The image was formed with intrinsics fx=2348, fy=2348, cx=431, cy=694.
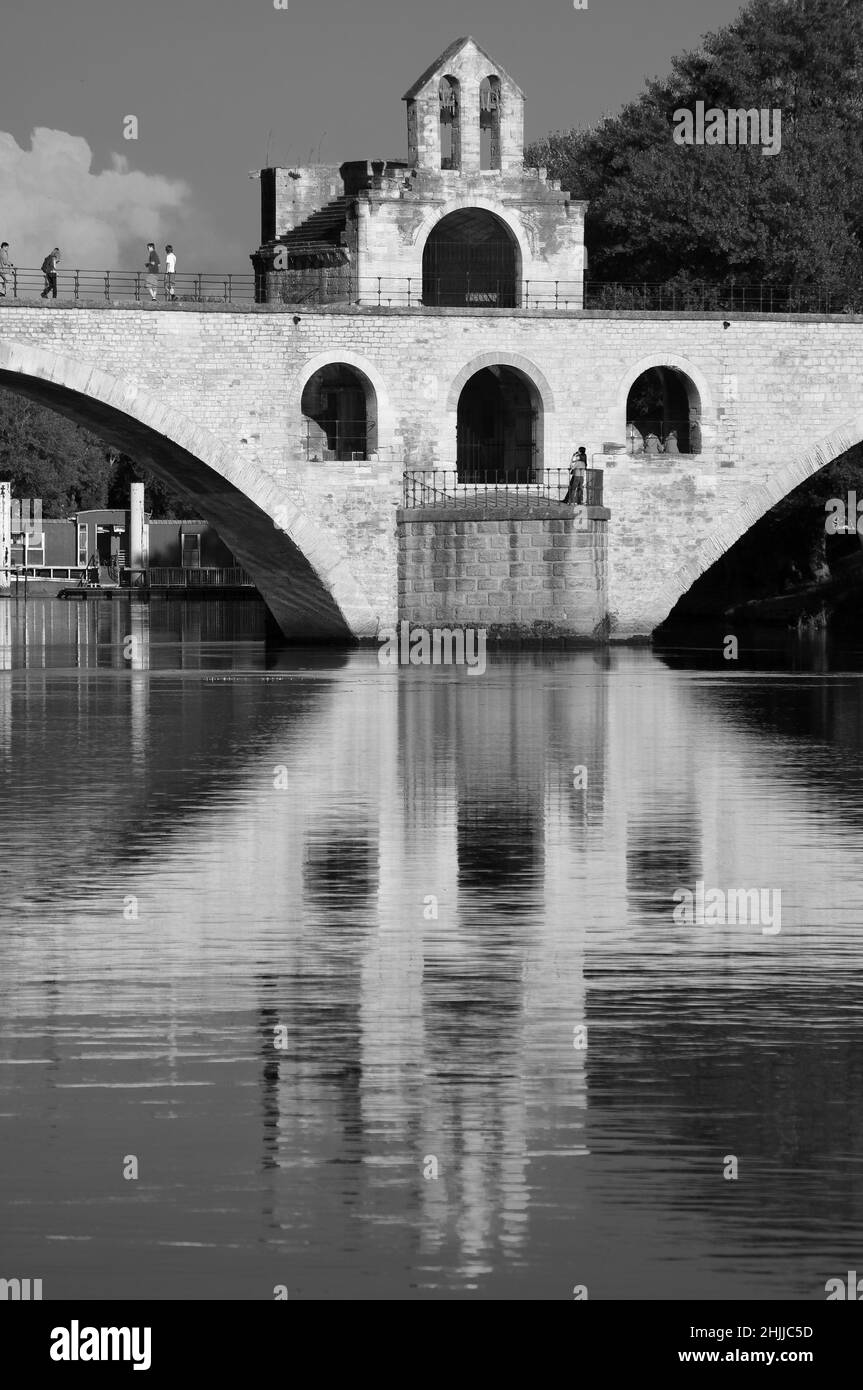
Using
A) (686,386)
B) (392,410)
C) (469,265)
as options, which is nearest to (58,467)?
(469,265)

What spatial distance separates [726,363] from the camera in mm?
46125

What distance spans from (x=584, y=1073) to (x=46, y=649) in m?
37.4

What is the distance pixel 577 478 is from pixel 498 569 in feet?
7.75

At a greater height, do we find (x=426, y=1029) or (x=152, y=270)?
(x=152, y=270)

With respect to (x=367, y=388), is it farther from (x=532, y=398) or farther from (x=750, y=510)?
(x=750, y=510)

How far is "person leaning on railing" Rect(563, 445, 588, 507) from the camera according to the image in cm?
4475

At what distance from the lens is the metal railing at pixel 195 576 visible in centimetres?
9182

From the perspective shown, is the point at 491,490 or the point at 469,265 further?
the point at 469,265

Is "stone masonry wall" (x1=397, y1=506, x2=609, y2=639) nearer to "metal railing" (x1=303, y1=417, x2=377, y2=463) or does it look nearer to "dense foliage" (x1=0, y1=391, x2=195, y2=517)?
"metal railing" (x1=303, y1=417, x2=377, y2=463)

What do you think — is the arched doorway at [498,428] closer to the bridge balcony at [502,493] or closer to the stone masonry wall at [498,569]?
the bridge balcony at [502,493]

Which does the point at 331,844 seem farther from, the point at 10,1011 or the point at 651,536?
the point at 651,536

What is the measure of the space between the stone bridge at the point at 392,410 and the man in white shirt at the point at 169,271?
84.8 inches

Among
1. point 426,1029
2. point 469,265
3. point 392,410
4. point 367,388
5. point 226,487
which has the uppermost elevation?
point 469,265

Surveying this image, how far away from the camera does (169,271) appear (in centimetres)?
4497
